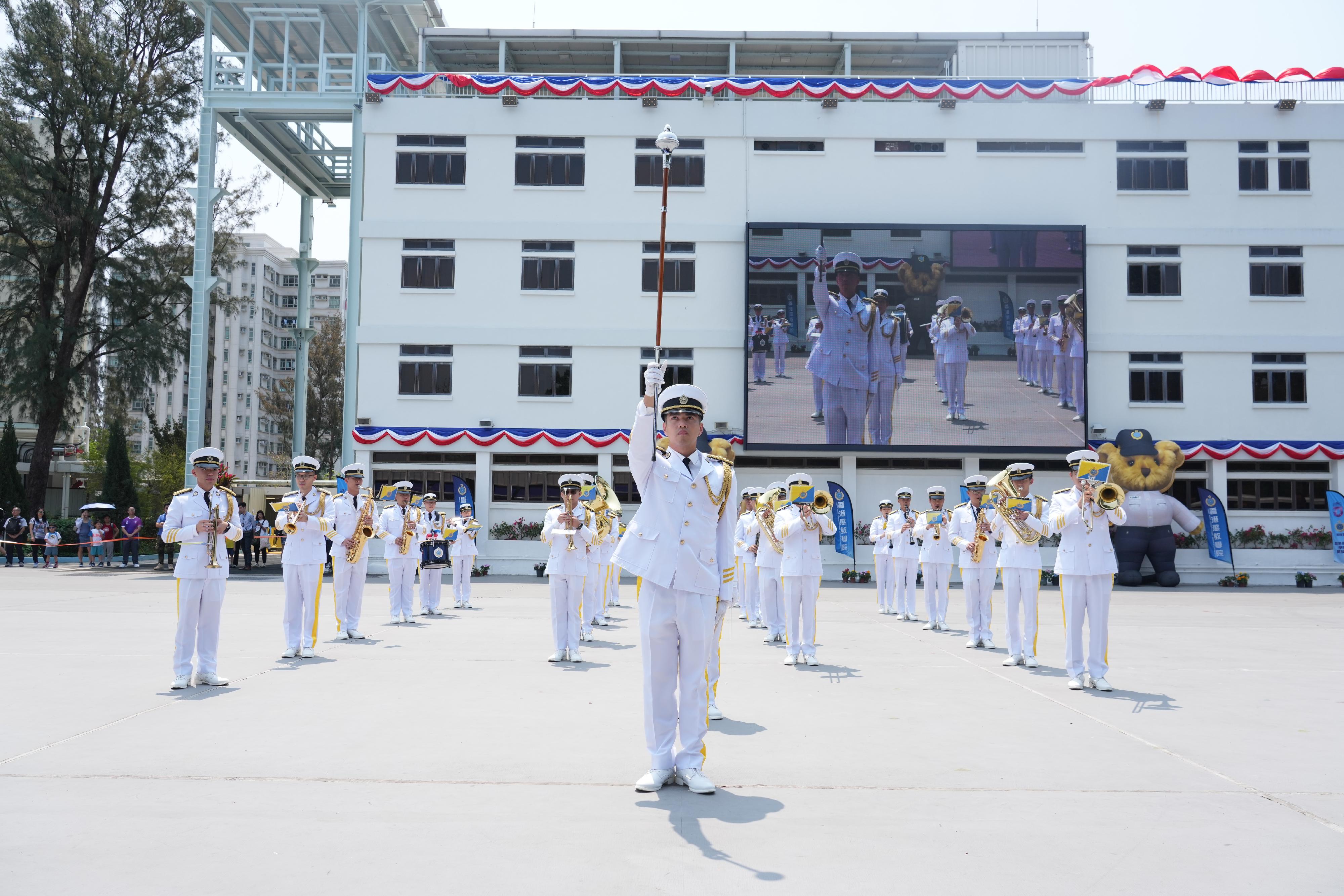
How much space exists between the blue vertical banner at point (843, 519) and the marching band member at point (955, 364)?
408 centimetres

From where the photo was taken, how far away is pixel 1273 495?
98.2ft

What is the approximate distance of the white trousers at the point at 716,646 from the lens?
6.50 meters

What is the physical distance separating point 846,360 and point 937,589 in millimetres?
12876

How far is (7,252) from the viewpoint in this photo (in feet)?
111

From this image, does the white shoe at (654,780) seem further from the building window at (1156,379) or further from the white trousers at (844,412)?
the building window at (1156,379)

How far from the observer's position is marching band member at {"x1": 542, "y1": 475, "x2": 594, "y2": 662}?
11.8 metres

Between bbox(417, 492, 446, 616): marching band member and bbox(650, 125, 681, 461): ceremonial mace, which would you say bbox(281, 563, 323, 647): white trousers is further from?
bbox(650, 125, 681, 461): ceremonial mace

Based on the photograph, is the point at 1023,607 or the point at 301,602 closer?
the point at 1023,607

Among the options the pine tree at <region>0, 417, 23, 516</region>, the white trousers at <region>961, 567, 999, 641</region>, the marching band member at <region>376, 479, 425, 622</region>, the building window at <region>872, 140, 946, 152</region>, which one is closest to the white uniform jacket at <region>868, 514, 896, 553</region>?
the white trousers at <region>961, 567, 999, 641</region>

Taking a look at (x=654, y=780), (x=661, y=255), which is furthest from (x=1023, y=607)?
(x=661, y=255)

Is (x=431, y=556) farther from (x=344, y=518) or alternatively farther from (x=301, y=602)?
(x=301, y=602)

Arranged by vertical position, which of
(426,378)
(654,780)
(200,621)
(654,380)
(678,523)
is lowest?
(654,780)

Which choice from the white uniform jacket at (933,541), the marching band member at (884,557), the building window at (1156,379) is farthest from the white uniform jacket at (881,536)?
the building window at (1156,379)

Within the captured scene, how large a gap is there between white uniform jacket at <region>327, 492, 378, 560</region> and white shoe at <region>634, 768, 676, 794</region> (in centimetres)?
908
